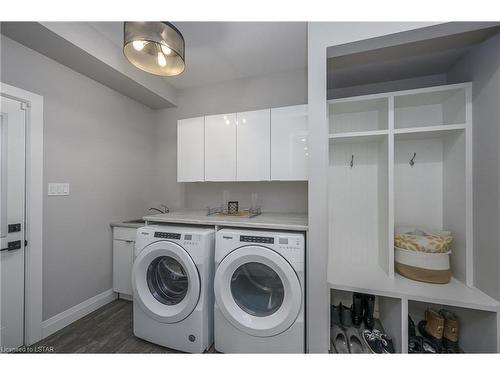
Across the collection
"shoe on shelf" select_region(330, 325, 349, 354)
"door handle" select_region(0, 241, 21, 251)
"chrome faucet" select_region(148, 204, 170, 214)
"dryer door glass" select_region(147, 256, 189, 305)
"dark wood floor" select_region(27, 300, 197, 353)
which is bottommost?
"dark wood floor" select_region(27, 300, 197, 353)

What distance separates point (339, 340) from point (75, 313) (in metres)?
2.34

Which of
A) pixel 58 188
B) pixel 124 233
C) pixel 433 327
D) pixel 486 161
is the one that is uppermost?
pixel 486 161

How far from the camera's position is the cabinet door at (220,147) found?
2.00 metres

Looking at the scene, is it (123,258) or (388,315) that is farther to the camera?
(123,258)

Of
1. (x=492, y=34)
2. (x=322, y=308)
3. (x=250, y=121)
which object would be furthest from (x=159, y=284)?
(x=492, y=34)

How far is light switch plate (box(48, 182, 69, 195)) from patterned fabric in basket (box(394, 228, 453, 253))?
2.86m

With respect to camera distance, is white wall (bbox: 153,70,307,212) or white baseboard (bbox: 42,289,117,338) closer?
white baseboard (bbox: 42,289,117,338)

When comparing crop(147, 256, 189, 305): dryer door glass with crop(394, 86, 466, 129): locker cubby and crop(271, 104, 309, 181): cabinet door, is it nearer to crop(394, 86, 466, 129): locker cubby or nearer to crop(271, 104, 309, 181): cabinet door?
crop(271, 104, 309, 181): cabinet door

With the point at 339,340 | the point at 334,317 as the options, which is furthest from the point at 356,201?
the point at 339,340

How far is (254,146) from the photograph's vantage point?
1928mm

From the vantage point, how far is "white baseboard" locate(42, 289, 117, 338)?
1674 mm

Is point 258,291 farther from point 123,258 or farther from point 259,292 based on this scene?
point 123,258

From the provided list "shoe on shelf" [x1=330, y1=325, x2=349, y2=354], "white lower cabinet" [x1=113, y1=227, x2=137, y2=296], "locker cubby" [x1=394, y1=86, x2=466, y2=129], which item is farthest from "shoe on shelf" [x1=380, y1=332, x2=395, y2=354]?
Result: "white lower cabinet" [x1=113, y1=227, x2=137, y2=296]
